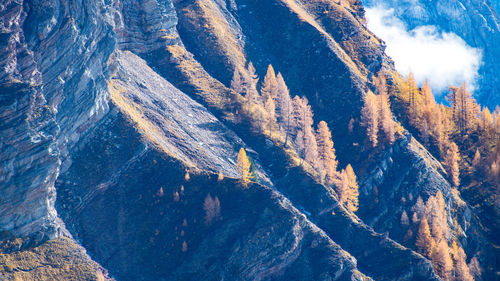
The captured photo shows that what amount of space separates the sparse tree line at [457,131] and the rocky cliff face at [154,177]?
1154 cm

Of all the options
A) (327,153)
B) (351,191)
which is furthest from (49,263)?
(327,153)

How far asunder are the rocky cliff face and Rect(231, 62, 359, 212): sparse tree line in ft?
14.5

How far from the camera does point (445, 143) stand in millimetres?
177625

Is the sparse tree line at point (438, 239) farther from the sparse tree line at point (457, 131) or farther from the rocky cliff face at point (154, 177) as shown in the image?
the sparse tree line at point (457, 131)

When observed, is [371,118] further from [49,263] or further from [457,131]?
[49,263]

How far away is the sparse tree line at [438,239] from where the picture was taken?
13962 centimetres

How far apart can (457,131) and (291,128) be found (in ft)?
186

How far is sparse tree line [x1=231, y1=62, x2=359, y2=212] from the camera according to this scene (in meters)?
149

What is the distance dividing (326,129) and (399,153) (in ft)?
69.9

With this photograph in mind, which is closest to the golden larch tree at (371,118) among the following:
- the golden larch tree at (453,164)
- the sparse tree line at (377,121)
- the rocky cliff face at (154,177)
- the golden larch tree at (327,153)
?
the sparse tree line at (377,121)

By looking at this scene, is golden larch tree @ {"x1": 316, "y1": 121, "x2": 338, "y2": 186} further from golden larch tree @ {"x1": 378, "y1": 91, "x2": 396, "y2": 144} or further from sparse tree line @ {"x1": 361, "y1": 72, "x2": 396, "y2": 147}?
golden larch tree @ {"x1": 378, "y1": 91, "x2": 396, "y2": 144}

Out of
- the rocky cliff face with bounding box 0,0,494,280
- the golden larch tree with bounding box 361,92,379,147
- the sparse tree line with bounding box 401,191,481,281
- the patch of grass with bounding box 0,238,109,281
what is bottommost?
the patch of grass with bounding box 0,238,109,281

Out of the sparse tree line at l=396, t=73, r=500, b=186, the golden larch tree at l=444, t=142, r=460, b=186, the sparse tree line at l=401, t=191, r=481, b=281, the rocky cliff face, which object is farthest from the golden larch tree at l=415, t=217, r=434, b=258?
the sparse tree line at l=396, t=73, r=500, b=186

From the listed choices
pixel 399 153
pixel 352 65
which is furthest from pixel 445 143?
pixel 352 65
